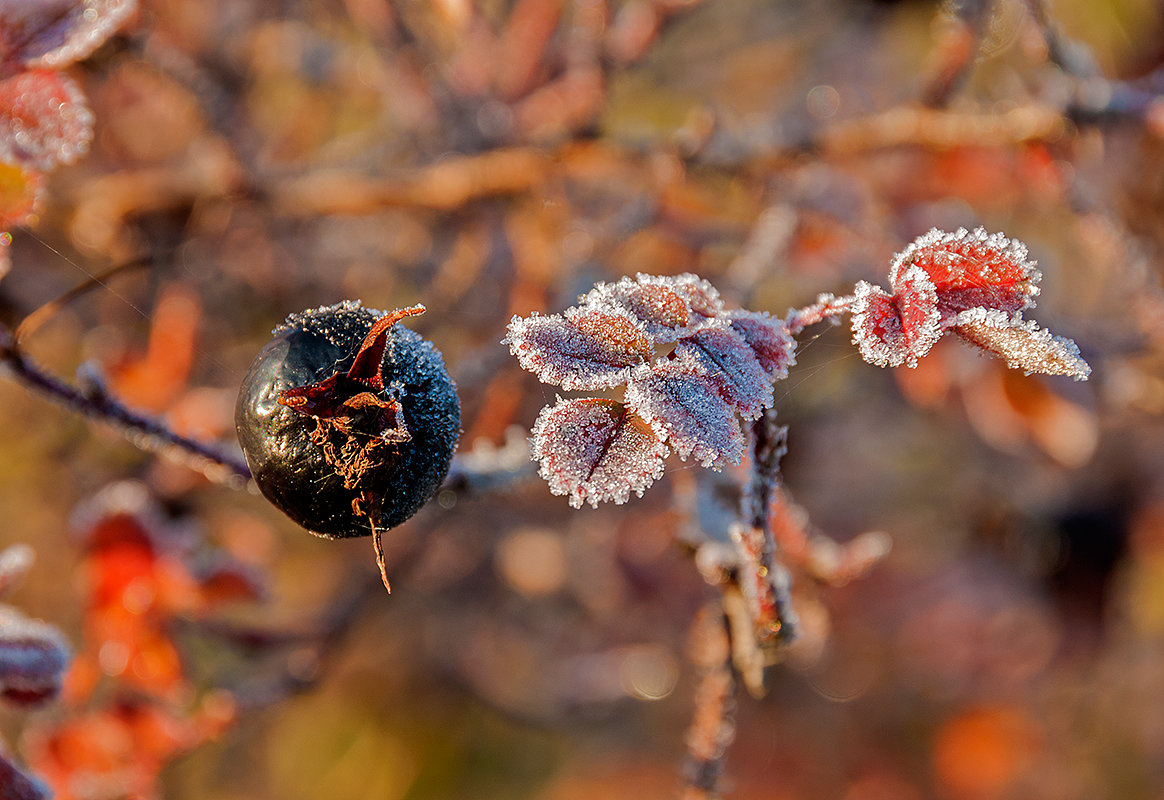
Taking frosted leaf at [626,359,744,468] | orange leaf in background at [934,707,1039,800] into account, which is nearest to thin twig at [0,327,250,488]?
frosted leaf at [626,359,744,468]

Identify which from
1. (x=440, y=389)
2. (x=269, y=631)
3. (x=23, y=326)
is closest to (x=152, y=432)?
(x=23, y=326)

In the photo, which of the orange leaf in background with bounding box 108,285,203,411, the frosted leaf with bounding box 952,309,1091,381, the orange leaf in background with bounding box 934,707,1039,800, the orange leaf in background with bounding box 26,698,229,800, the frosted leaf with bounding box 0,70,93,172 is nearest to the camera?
the frosted leaf with bounding box 952,309,1091,381

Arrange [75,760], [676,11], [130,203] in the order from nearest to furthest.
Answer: [75,760] < [676,11] < [130,203]

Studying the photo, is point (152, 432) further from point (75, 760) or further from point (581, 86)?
point (581, 86)

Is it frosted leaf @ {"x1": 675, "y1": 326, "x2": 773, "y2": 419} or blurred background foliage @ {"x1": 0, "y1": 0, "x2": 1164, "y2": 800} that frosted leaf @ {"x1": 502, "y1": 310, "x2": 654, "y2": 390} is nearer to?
frosted leaf @ {"x1": 675, "y1": 326, "x2": 773, "y2": 419}

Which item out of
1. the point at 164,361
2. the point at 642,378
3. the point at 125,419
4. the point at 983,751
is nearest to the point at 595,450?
the point at 642,378

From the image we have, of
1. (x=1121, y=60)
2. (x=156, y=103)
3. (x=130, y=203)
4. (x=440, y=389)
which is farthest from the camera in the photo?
(x=1121, y=60)

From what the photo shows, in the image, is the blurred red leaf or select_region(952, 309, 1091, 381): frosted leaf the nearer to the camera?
select_region(952, 309, 1091, 381): frosted leaf

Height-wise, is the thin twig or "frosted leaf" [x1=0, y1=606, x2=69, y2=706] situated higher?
the thin twig
